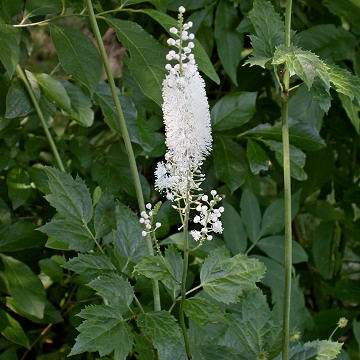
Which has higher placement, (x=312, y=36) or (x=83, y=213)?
(x=312, y=36)

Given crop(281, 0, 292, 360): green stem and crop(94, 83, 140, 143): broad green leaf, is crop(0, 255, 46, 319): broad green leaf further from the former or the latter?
crop(281, 0, 292, 360): green stem

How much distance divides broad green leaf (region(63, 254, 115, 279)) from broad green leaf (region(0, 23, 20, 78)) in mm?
293

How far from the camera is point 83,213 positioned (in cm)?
103

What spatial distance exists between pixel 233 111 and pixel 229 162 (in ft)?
0.35

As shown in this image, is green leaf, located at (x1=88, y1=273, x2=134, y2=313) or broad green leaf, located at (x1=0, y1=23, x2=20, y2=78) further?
broad green leaf, located at (x1=0, y1=23, x2=20, y2=78)

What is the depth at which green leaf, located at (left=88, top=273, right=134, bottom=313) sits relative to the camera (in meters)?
0.89

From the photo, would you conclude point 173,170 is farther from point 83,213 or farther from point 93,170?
point 93,170

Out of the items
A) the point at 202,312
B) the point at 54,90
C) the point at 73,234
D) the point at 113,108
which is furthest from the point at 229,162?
the point at 202,312

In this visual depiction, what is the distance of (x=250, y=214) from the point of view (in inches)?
57.7

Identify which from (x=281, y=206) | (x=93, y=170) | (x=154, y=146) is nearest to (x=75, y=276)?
(x=93, y=170)

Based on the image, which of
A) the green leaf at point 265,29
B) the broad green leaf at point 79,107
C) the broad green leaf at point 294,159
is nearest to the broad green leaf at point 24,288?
the broad green leaf at point 79,107

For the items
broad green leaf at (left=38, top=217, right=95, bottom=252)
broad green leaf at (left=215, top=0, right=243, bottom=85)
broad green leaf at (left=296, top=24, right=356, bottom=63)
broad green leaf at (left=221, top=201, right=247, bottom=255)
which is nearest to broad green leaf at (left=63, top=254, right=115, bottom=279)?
broad green leaf at (left=38, top=217, right=95, bottom=252)

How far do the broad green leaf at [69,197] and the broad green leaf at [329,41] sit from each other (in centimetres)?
69

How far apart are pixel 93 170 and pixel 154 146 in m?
0.16
